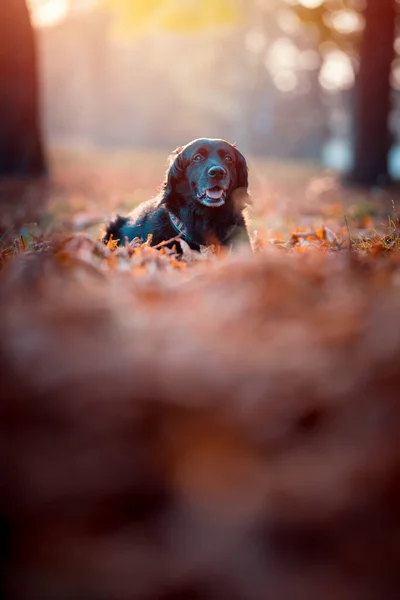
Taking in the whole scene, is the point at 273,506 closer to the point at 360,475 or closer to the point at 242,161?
the point at 360,475

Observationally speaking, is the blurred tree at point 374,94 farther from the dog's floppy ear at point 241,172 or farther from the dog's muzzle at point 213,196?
the dog's muzzle at point 213,196

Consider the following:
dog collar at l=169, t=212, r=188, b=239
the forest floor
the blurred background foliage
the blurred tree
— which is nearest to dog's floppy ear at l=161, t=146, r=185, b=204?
dog collar at l=169, t=212, r=188, b=239

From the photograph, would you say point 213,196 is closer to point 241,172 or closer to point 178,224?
point 178,224

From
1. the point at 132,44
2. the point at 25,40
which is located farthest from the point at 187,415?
the point at 132,44

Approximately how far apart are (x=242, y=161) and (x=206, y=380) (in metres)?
3.94

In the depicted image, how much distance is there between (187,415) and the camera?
1.72m

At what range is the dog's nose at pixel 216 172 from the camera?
16.4 ft

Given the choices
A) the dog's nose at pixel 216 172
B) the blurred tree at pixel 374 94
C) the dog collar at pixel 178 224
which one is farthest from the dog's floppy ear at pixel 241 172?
the blurred tree at pixel 374 94

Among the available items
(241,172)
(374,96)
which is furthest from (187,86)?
(241,172)

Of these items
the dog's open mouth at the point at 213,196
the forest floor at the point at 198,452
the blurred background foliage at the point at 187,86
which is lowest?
the forest floor at the point at 198,452

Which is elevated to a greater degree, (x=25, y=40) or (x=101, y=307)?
(x=25, y=40)

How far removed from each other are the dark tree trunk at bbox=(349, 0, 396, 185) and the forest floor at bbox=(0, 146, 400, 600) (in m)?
12.2

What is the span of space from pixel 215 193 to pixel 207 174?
0.53 ft

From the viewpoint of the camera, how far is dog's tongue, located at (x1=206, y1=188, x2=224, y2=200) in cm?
502
